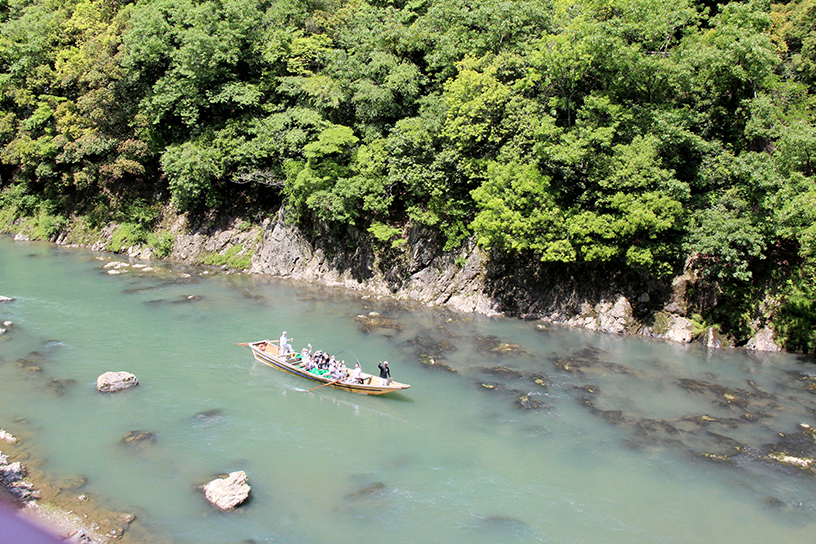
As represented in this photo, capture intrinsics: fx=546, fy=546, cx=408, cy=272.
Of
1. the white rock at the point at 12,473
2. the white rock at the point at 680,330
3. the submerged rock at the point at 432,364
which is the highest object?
the white rock at the point at 680,330

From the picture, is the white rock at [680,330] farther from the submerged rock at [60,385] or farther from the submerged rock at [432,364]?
the submerged rock at [60,385]

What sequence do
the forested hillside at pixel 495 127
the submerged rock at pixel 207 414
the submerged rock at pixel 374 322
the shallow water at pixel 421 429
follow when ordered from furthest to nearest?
the submerged rock at pixel 374 322 < the forested hillside at pixel 495 127 < the submerged rock at pixel 207 414 < the shallow water at pixel 421 429

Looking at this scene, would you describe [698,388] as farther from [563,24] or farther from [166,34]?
[166,34]

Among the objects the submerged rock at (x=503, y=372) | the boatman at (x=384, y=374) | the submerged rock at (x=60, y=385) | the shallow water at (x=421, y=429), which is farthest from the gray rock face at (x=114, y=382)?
the submerged rock at (x=503, y=372)

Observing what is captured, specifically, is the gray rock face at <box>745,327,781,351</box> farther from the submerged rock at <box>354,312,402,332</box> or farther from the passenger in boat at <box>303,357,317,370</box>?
the passenger in boat at <box>303,357,317,370</box>

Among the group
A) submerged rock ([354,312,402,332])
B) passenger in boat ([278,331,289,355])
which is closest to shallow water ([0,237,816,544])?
submerged rock ([354,312,402,332])

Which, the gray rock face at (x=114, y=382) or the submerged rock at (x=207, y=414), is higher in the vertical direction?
the gray rock face at (x=114, y=382)
